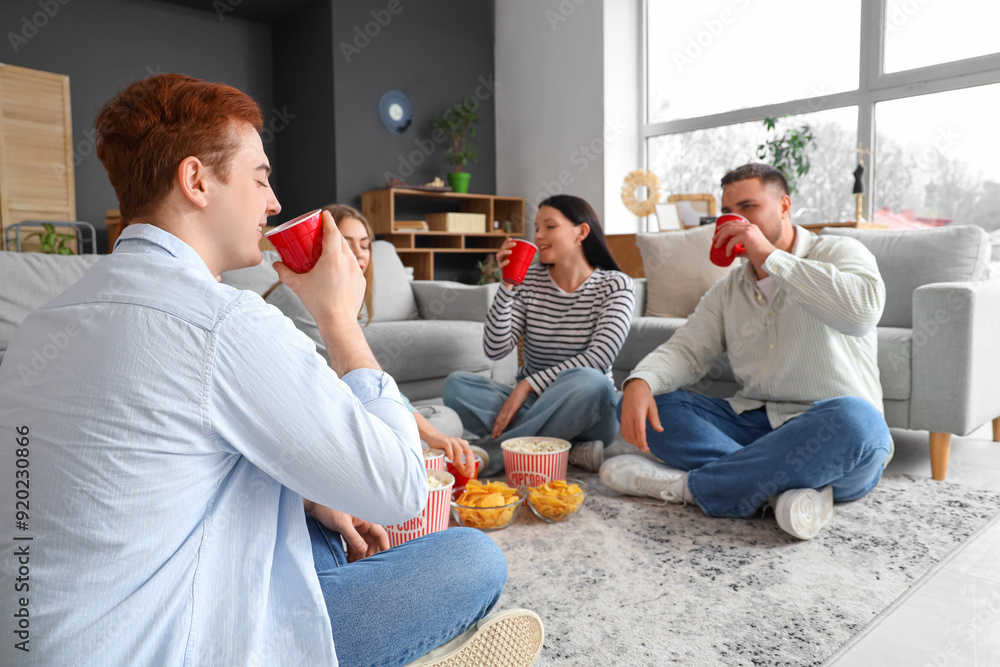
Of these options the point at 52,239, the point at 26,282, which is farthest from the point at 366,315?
the point at 52,239

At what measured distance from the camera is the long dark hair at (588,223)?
2.30m

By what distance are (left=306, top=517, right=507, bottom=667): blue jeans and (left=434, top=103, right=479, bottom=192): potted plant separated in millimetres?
4792

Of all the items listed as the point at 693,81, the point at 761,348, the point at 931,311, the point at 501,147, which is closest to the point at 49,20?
the point at 501,147

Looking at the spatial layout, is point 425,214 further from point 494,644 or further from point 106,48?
point 494,644

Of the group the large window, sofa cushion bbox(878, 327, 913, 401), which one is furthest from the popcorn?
the large window

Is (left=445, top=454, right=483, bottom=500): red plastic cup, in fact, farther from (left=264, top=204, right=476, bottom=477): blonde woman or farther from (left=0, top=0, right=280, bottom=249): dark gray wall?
(left=0, top=0, right=280, bottom=249): dark gray wall

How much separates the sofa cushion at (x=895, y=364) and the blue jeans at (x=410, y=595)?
1784 mm

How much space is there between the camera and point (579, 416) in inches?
83.4

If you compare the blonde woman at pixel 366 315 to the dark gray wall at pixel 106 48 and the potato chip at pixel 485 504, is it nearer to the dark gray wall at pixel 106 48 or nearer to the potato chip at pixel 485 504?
the potato chip at pixel 485 504

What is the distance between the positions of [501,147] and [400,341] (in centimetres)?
355

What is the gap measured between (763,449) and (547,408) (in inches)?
25.8

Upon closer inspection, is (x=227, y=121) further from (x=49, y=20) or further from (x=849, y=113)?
(x=49, y=20)

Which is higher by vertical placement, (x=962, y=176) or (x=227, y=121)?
(x=962, y=176)

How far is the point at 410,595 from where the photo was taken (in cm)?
83
